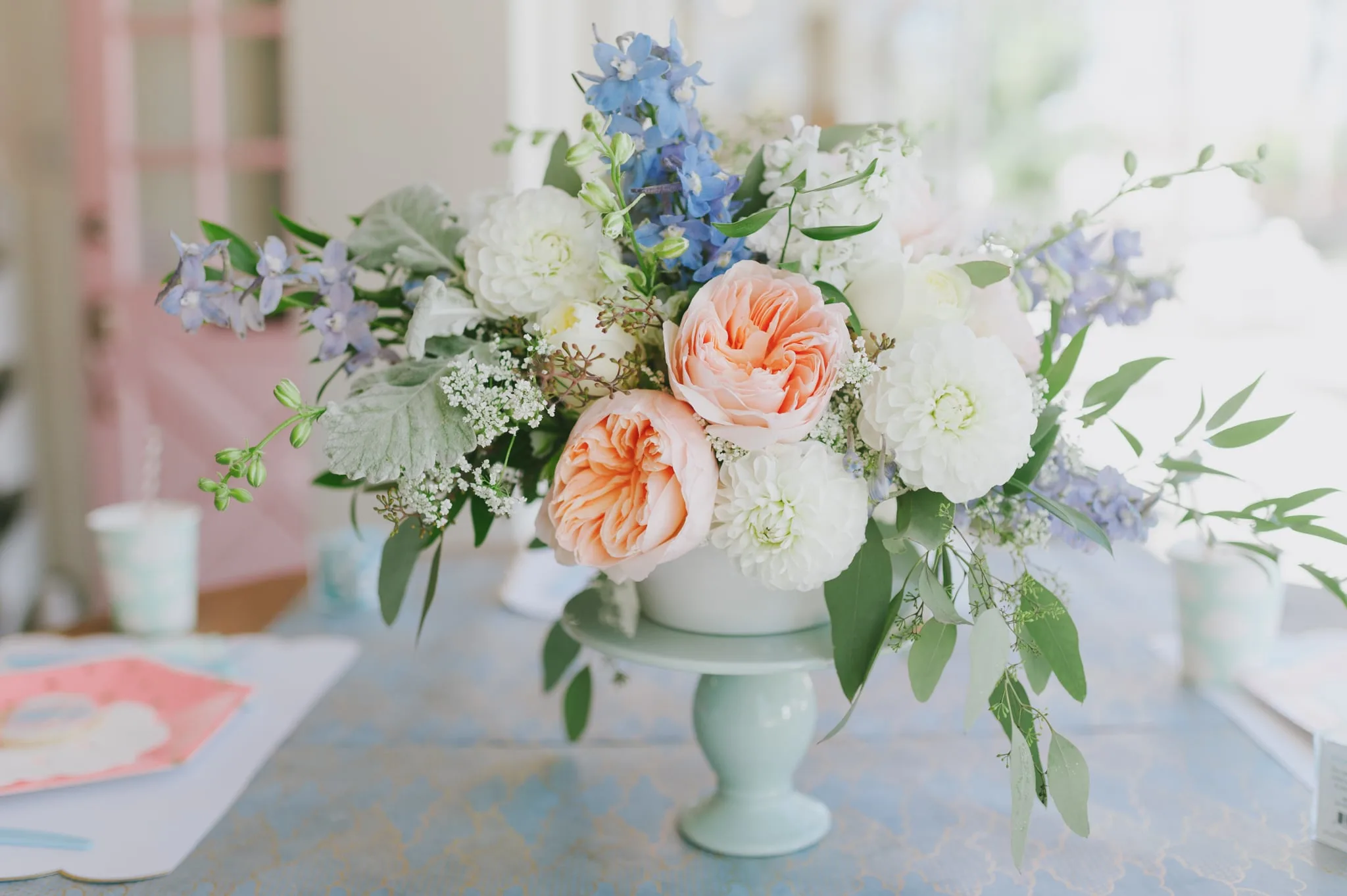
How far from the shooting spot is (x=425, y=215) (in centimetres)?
74

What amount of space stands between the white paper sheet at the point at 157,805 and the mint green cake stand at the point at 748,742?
1.07ft

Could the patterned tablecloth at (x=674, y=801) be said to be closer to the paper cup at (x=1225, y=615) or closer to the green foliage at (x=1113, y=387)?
the paper cup at (x=1225, y=615)

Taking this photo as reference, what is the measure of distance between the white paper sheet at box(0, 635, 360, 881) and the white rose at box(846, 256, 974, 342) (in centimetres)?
63

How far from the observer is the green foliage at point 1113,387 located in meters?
0.69

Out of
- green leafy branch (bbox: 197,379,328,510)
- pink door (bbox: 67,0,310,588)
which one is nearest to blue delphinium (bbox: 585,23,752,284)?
green leafy branch (bbox: 197,379,328,510)

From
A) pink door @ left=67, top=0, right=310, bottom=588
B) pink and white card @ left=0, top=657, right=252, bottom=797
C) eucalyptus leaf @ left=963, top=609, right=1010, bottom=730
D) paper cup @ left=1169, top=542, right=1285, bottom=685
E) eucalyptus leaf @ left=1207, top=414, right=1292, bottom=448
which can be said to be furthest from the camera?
pink door @ left=67, top=0, right=310, bottom=588

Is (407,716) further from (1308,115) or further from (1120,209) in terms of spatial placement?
(1120,209)

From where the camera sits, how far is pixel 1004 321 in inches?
25.7

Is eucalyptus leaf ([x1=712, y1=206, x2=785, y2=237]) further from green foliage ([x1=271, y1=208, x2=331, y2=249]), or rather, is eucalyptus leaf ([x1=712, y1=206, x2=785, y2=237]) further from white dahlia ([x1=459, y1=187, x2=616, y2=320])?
green foliage ([x1=271, y1=208, x2=331, y2=249])

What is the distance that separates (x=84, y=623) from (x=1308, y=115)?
14.5ft

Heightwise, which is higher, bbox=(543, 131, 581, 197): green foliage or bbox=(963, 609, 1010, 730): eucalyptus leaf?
bbox=(543, 131, 581, 197): green foliage

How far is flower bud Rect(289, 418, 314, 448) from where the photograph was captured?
58 centimetres

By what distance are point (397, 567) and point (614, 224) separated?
0.32 metres

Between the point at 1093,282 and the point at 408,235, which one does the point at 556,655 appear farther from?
the point at 1093,282
